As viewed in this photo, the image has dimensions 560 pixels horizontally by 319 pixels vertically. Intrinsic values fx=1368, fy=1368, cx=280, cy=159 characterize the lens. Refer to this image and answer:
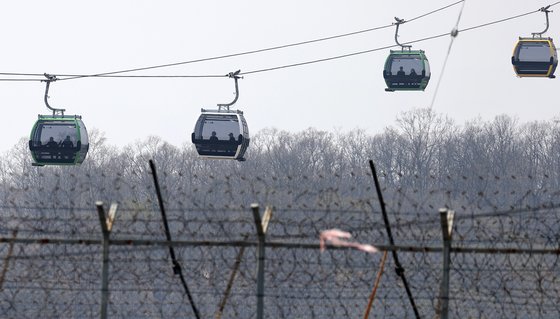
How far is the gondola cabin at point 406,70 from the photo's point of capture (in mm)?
38875

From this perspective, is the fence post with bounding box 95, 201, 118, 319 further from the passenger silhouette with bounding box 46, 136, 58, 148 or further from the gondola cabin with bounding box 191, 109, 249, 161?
the passenger silhouette with bounding box 46, 136, 58, 148

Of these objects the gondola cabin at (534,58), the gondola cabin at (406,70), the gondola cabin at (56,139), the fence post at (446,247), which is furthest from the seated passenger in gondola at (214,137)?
the fence post at (446,247)

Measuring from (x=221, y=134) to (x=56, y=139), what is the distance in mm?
4637

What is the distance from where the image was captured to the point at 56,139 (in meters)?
36.4

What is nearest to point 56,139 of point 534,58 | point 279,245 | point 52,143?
point 52,143

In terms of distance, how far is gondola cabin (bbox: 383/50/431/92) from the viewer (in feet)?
128

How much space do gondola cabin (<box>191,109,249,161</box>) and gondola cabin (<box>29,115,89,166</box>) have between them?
134 inches

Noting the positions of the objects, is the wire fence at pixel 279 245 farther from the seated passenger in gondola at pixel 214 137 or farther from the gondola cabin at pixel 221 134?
the seated passenger in gondola at pixel 214 137

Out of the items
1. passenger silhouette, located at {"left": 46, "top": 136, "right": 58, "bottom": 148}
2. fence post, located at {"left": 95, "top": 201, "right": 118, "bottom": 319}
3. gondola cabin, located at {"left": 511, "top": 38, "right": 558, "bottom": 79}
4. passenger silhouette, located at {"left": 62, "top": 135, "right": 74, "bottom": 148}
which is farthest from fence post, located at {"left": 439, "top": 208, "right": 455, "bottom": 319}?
gondola cabin, located at {"left": 511, "top": 38, "right": 558, "bottom": 79}

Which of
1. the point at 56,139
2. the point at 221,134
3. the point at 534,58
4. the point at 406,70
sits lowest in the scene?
the point at 56,139

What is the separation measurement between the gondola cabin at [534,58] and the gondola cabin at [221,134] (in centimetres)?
810

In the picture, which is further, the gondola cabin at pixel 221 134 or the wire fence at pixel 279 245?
the gondola cabin at pixel 221 134

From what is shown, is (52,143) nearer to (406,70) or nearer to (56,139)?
(56,139)

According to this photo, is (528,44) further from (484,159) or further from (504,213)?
(484,159)
